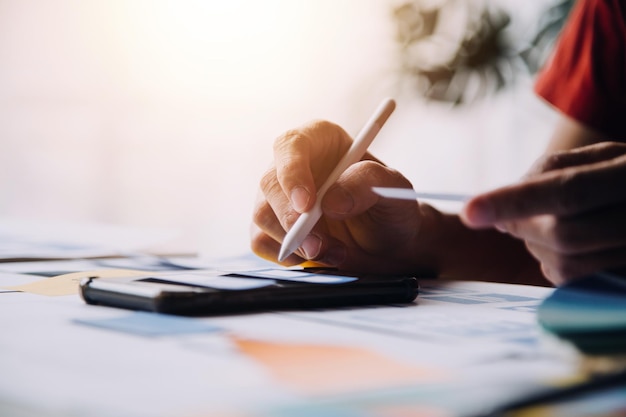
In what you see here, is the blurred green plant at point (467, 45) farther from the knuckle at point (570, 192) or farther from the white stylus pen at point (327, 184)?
the knuckle at point (570, 192)

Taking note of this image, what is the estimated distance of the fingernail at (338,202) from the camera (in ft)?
2.01

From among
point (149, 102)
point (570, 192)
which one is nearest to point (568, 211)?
point (570, 192)

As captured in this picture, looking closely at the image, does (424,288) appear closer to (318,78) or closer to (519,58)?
(519,58)

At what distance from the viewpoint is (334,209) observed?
0.62 meters

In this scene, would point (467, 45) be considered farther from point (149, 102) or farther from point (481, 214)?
point (481, 214)

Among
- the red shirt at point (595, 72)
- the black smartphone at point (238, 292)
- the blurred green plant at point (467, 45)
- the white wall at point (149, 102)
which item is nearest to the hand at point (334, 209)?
the black smartphone at point (238, 292)

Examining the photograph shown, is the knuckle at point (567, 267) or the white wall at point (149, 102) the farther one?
the white wall at point (149, 102)

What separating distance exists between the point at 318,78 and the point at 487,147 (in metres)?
0.74

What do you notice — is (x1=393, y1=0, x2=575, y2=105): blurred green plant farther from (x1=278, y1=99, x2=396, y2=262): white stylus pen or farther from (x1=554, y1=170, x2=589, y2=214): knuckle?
(x1=554, y1=170, x2=589, y2=214): knuckle

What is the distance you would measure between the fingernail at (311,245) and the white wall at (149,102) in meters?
2.14

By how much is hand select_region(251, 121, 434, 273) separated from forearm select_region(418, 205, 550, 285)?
5 cm

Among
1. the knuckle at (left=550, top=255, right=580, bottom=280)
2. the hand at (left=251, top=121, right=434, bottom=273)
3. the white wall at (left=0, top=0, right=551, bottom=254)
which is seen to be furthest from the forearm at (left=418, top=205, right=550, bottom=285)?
the white wall at (left=0, top=0, right=551, bottom=254)

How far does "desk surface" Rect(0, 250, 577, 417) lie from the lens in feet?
0.77

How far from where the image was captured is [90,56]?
9.64 feet
